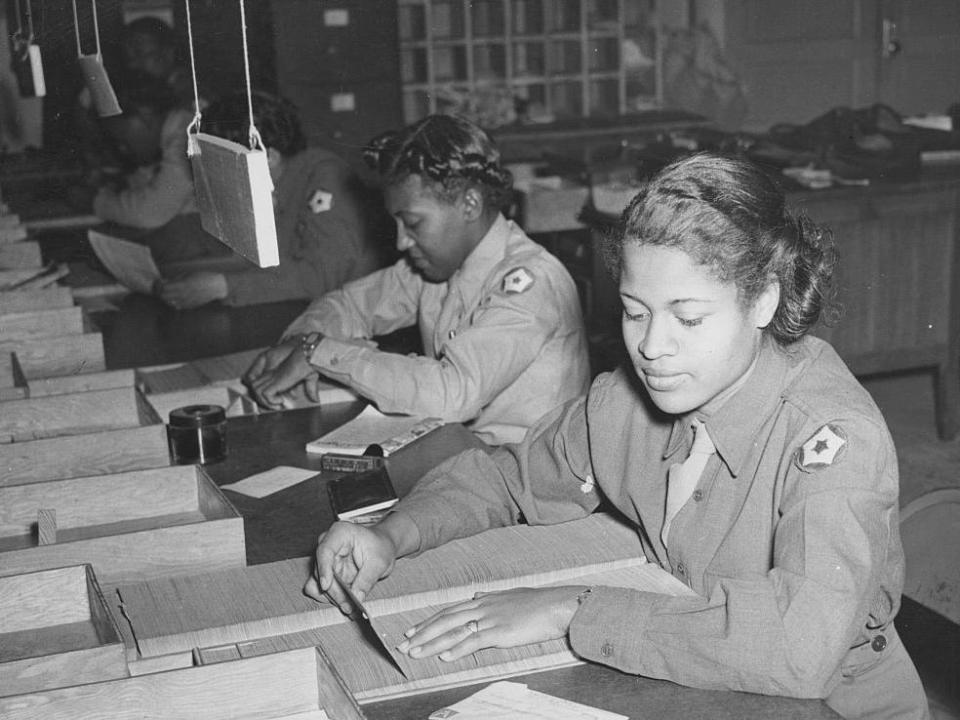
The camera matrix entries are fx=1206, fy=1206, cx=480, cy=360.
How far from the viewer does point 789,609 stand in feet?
4.23

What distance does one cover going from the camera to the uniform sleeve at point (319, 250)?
12.3 ft

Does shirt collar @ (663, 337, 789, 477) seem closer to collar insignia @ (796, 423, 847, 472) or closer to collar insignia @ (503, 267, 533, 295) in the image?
collar insignia @ (796, 423, 847, 472)

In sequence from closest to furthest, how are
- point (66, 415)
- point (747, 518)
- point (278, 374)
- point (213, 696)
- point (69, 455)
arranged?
point (213, 696) → point (747, 518) → point (69, 455) → point (66, 415) → point (278, 374)

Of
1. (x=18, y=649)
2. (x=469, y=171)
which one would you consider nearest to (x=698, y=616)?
(x=18, y=649)

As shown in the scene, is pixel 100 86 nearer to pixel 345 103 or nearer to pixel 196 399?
pixel 196 399

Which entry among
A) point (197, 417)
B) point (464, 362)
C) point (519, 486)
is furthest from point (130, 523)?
point (464, 362)

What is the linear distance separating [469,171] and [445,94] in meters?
5.90

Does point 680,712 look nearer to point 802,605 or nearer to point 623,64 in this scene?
point 802,605

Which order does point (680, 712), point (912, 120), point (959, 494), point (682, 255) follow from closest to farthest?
point (680, 712)
point (682, 255)
point (959, 494)
point (912, 120)

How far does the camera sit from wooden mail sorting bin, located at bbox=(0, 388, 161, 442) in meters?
2.36

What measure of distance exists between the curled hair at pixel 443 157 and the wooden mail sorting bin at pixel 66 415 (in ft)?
2.47

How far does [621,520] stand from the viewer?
177cm

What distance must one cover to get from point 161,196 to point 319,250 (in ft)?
3.54

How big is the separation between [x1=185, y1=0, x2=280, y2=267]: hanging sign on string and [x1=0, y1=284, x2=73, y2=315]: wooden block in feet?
5.03
